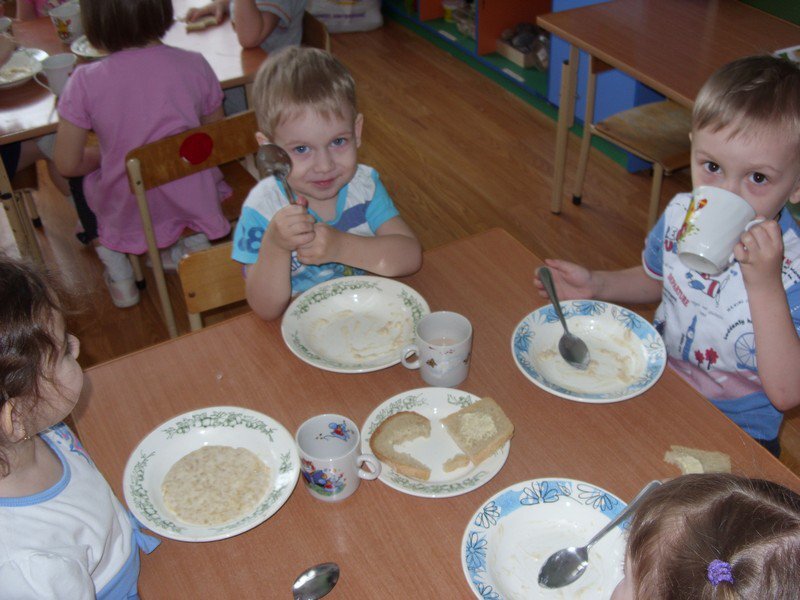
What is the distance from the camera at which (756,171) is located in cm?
121

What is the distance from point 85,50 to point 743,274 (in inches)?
80.6

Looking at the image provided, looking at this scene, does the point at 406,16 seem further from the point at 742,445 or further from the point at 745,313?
the point at 742,445

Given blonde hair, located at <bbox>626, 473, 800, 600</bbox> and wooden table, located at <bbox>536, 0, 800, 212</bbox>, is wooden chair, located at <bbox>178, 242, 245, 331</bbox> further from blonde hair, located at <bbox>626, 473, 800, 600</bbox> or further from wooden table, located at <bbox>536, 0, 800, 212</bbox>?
wooden table, located at <bbox>536, 0, 800, 212</bbox>

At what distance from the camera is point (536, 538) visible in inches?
38.1

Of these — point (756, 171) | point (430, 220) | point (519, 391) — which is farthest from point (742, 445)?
point (430, 220)

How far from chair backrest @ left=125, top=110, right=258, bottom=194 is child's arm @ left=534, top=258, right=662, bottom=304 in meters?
0.81

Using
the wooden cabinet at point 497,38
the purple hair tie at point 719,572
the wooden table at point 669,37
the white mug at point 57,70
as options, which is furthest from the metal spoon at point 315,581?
the wooden cabinet at point 497,38

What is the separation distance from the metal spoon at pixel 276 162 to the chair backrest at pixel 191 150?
40 centimetres

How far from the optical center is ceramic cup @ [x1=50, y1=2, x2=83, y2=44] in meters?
2.45

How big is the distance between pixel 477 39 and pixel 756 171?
124 inches

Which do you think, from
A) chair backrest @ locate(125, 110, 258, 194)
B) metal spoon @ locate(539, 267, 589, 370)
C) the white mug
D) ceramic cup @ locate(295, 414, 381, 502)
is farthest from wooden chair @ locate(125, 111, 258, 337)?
ceramic cup @ locate(295, 414, 381, 502)

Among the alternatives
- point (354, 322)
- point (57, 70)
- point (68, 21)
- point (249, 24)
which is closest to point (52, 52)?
point (68, 21)

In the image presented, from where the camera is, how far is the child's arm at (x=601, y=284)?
1416 millimetres

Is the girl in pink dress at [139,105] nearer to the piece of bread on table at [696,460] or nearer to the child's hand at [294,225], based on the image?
the child's hand at [294,225]
